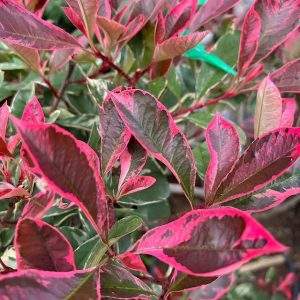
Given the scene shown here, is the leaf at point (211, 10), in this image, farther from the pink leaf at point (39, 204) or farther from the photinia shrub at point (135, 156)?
the pink leaf at point (39, 204)

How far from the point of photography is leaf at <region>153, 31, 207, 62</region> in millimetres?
815

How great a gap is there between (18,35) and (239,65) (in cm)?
34

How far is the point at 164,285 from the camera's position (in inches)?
27.0

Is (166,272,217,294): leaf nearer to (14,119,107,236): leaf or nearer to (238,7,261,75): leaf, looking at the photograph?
(14,119,107,236): leaf

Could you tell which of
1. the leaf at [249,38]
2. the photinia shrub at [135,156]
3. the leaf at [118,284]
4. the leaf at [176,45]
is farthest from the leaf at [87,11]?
the leaf at [118,284]

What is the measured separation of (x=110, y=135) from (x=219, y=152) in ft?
0.44

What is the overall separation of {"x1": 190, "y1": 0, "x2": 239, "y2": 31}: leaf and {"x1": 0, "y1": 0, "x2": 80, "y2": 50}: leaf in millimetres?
218

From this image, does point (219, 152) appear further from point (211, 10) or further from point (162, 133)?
point (211, 10)

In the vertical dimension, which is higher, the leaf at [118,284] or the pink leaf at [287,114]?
the pink leaf at [287,114]

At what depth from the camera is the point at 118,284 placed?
24.5 inches

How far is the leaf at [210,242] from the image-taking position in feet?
1.57

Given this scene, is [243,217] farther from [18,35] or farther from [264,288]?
[264,288]

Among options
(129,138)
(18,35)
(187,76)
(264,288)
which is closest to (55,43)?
(18,35)

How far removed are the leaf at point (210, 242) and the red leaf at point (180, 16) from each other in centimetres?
40
